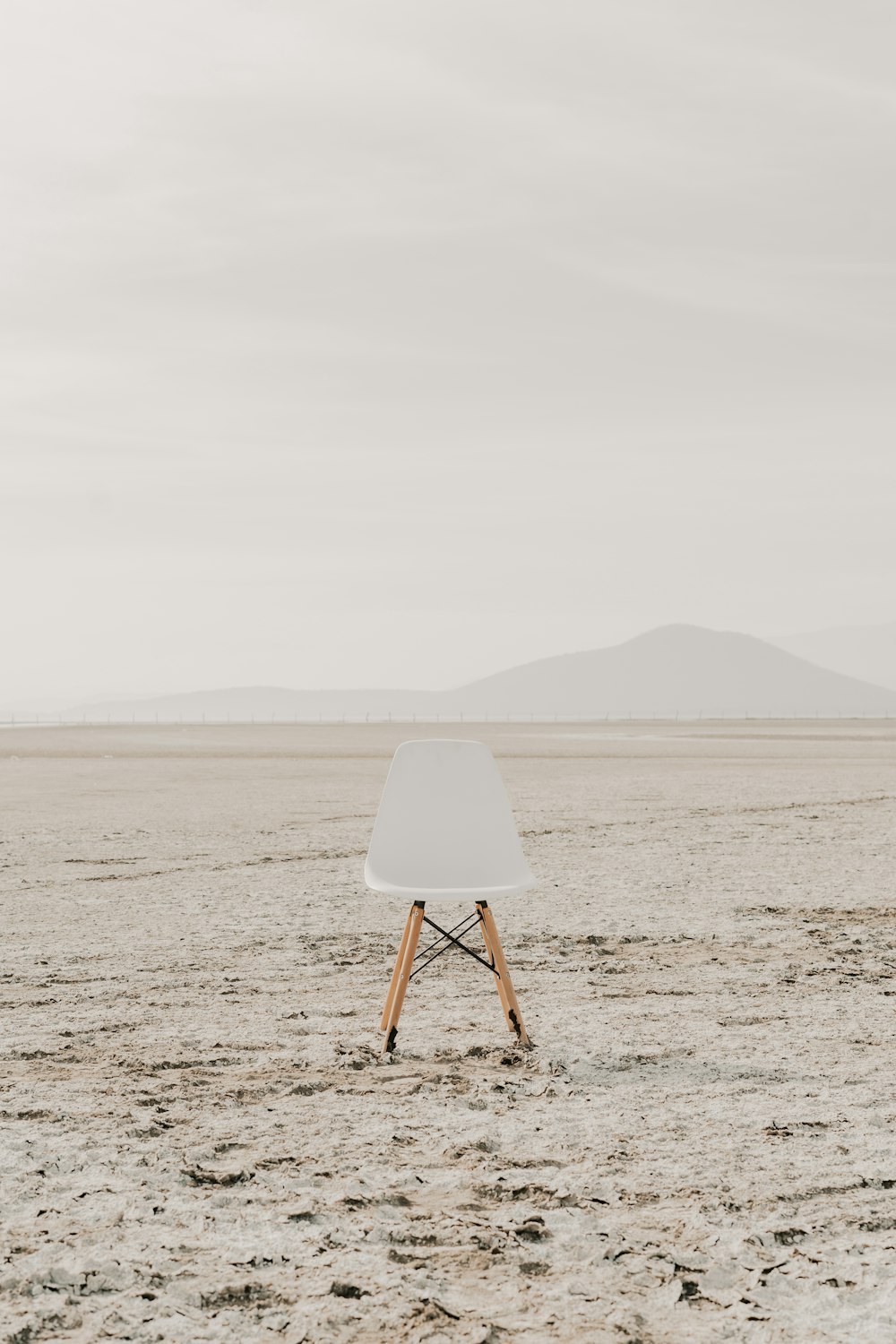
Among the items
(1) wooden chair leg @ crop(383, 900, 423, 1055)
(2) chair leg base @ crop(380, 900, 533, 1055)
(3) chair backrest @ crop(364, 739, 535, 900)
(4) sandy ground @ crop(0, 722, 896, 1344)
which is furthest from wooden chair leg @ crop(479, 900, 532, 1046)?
(3) chair backrest @ crop(364, 739, 535, 900)

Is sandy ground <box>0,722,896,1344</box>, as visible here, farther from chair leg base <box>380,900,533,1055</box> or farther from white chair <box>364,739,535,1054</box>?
white chair <box>364,739,535,1054</box>

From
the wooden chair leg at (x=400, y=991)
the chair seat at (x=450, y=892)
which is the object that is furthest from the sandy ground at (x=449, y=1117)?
the chair seat at (x=450, y=892)

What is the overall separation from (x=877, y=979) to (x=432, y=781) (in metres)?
2.42

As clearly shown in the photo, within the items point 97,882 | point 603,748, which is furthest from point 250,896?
point 603,748

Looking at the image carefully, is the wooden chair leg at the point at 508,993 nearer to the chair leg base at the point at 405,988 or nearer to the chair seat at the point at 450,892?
the chair leg base at the point at 405,988

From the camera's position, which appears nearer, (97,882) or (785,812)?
(97,882)

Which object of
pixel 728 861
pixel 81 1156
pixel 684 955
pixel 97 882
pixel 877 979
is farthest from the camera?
pixel 728 861

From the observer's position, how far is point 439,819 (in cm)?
517

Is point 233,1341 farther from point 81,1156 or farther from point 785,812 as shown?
point 785,812

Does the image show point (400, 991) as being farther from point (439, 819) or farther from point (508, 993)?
point (439, 819)

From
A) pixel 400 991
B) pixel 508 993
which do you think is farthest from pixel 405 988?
pixel 508 993

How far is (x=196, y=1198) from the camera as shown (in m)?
3.18

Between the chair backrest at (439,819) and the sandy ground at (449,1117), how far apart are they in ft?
2.13

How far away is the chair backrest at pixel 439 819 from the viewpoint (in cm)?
506
